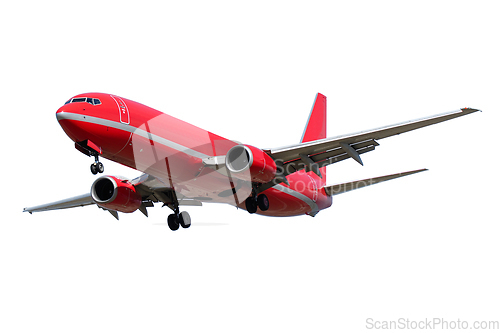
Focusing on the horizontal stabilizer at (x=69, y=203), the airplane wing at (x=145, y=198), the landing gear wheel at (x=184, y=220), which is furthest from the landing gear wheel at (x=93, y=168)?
the horizontal stabilizer at (x=69, y=203)

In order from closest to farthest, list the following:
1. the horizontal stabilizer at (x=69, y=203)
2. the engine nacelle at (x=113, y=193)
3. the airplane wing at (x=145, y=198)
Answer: the engine nacelle at (x=113, y=193) < the airplane wing at (x=145, y=198) < the horizontal stabilizer at (x=69, y=203)

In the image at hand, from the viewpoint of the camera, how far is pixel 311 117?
32812 millimetres

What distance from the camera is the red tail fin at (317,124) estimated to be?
32.1m

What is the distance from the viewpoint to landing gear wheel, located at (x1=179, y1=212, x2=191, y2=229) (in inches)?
1072

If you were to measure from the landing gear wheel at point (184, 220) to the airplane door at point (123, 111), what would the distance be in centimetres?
791

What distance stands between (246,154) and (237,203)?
→ 5.20 metres

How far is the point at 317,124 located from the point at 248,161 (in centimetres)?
1237

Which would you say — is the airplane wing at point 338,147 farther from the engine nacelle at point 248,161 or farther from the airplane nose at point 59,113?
the airplane nose at point 59,113

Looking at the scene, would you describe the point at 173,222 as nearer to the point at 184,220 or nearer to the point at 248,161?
the point at 184,220

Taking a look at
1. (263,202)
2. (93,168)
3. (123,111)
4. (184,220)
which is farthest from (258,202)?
(93,168)

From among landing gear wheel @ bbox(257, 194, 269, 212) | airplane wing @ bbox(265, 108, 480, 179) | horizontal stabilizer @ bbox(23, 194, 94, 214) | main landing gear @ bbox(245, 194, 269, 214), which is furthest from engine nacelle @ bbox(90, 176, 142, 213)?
airplane wing @ bbox(265, 108, 480, 179)

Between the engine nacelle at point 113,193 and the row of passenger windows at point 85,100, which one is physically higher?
the row of passenger windows at point 85,100

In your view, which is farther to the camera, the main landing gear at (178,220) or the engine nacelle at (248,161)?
the main landing gear at (178,220)

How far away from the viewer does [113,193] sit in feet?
82.7
